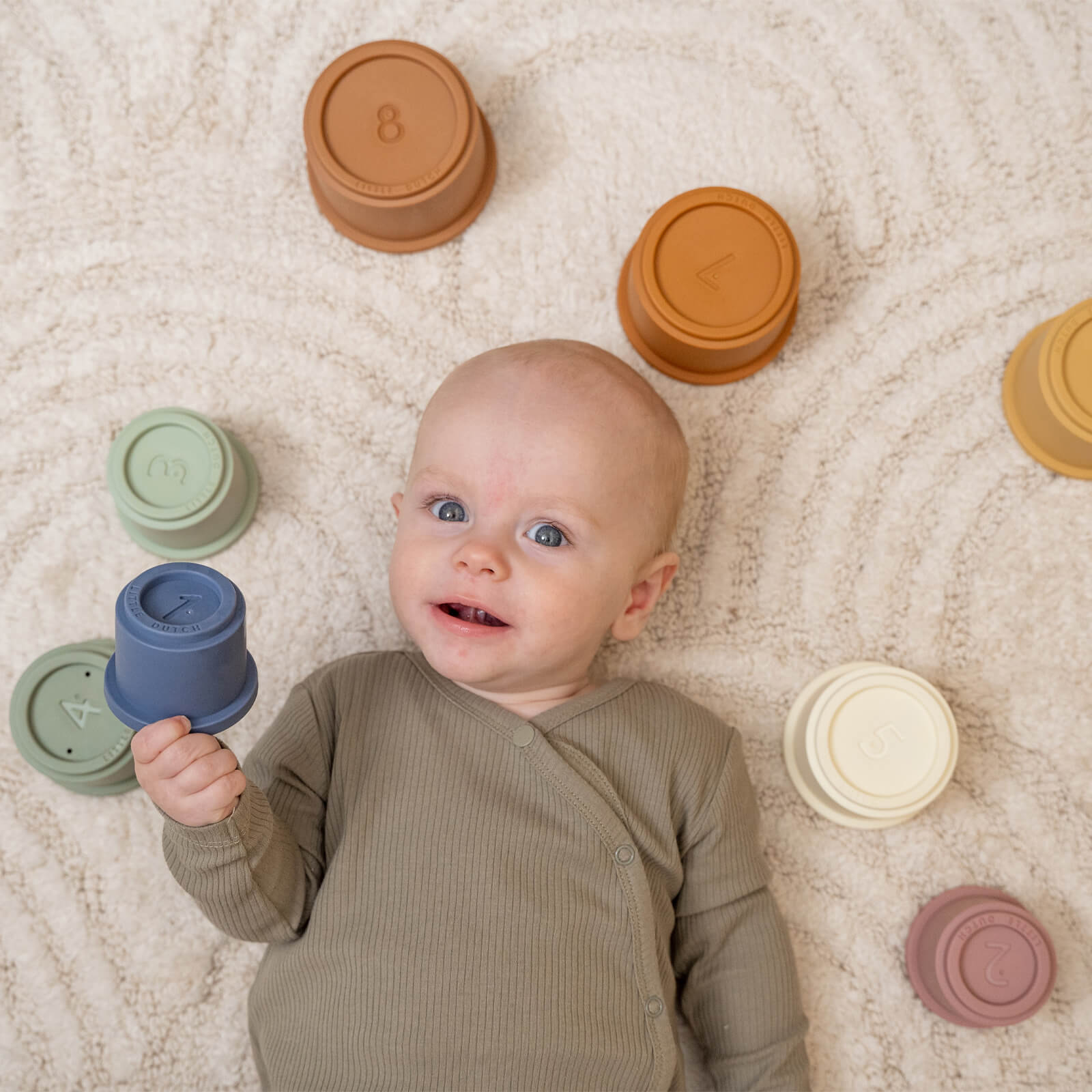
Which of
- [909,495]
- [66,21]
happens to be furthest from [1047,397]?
[66,21]

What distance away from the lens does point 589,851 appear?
1.13 metres

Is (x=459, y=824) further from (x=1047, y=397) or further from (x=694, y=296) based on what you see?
(x=1047, y=397)

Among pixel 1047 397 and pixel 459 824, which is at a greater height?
pixel 1047 397

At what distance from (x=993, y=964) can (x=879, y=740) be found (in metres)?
0.30

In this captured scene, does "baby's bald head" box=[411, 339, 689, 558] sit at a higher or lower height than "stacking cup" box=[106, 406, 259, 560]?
higher

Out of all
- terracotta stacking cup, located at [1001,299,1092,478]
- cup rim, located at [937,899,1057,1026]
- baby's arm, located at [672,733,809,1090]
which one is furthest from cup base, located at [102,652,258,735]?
terracotta stacking cup, located at [1001,299,1092,478]

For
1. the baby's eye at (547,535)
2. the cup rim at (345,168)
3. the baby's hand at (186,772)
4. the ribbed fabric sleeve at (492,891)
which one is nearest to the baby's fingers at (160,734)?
the baby's hand at (186,772)

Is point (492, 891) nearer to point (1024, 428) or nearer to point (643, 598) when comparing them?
point (643, 598)

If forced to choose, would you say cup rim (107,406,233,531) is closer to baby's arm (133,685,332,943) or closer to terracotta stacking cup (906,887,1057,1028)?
baby's arm (133,685,332,943)

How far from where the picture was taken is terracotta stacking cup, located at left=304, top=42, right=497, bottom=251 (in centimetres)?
127

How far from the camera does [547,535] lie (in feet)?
3.63

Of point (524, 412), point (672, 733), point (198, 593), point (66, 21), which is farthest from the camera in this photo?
point (66, 21)

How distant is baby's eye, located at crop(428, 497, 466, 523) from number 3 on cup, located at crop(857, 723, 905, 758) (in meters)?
0.57

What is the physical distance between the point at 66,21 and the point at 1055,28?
132 centimetres
